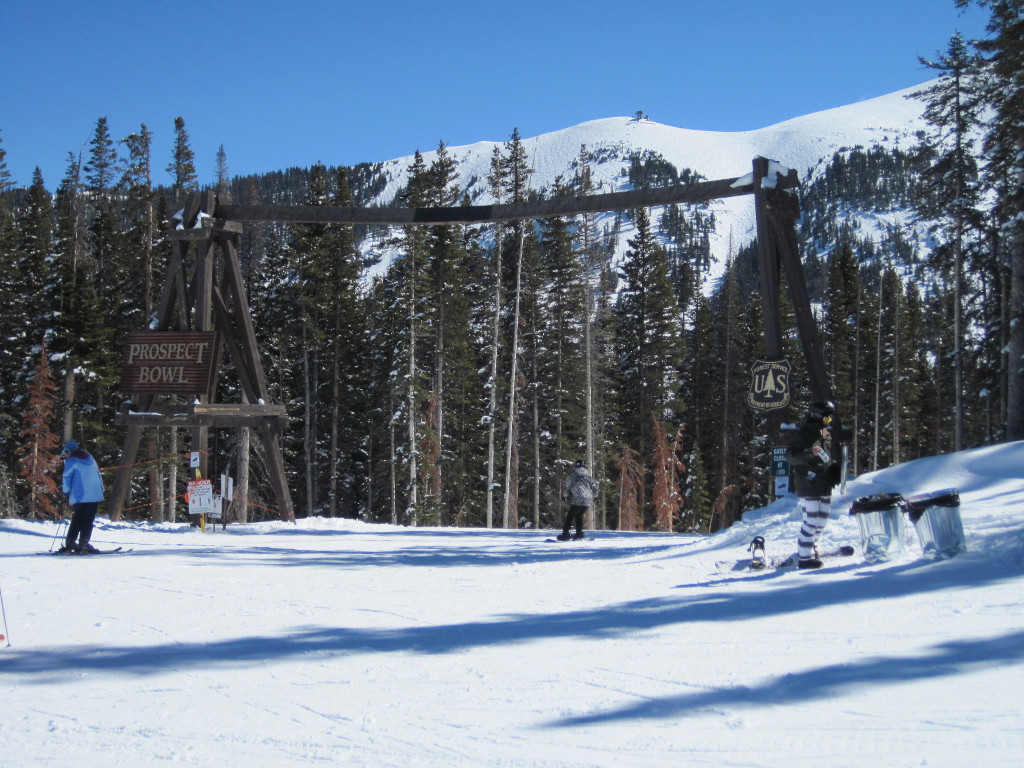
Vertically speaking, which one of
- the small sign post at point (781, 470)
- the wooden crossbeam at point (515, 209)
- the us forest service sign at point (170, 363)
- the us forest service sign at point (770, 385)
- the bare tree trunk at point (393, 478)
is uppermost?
the wooden crossbeam at point (515, 209)

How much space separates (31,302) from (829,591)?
3867cm

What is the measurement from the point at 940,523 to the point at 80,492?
396 inches

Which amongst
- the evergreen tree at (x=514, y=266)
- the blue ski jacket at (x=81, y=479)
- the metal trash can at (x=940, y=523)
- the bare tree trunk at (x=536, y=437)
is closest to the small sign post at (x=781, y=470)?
the metal trash can at (x=940, y=523)

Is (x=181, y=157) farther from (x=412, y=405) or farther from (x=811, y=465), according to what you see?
(x=811, y=465)

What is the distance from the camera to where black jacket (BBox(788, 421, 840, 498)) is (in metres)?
7.55

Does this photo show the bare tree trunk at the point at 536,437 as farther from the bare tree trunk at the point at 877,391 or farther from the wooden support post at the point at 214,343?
the wooden support post at the point at 214,343

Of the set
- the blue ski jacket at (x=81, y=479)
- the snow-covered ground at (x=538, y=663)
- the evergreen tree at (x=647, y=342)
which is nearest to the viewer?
the snow-covered ground at (x=538, y=663)

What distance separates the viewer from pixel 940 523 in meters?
7.03

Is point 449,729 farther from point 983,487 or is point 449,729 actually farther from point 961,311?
point 961,311

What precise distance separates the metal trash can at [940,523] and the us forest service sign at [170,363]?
12.0m

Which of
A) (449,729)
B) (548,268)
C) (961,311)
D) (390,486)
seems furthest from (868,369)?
(449,729)

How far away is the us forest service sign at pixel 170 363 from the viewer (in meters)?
14.8

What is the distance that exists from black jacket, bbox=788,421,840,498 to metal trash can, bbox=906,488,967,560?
0.71 metres

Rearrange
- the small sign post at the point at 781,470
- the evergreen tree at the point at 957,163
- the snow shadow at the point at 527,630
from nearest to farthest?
the snow shadow at the point at 527,630 → the small sign post at the point at 781,470 → the evergreen tree at the point at 957,163
